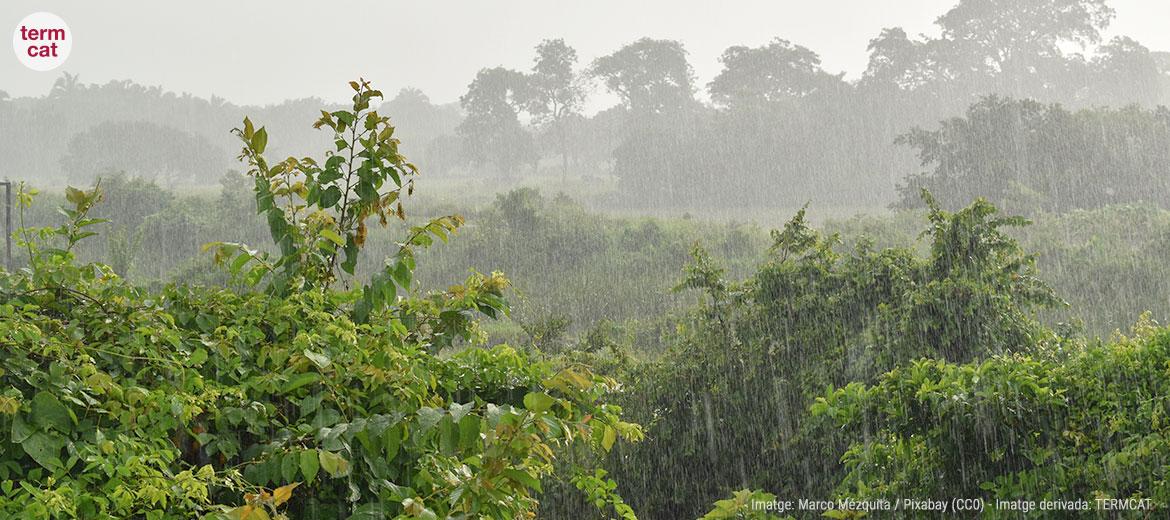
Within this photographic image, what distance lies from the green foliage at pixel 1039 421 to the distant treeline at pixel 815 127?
87.6 ft

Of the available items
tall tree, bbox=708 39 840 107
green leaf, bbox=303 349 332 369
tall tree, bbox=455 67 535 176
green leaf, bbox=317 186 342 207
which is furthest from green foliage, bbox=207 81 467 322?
tall tree, bbox=455 67 535 176

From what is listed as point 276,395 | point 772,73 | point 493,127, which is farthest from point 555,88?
point 276,395

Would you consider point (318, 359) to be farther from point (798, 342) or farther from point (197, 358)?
point (798, 342)

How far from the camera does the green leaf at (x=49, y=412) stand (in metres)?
2.31

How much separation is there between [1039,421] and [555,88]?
2471 inches

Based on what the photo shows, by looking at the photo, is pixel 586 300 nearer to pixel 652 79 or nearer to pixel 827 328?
pixel 827 328

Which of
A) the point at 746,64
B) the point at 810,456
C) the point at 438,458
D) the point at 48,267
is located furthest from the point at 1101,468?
the point at 746,64

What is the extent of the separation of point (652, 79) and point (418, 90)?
128 ft

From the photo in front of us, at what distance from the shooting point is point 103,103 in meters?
87.1

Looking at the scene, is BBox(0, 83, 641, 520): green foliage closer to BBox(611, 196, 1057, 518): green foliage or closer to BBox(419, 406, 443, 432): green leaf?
BBox(419, 406, 443, 432): green leaf

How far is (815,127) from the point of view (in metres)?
51.5

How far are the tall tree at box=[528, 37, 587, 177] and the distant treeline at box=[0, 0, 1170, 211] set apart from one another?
5.2 inches

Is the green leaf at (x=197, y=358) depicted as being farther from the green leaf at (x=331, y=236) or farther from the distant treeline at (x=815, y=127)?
the distant treeline at (x=815, y=127)

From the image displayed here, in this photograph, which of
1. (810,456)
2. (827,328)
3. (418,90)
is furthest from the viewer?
(418,90)
